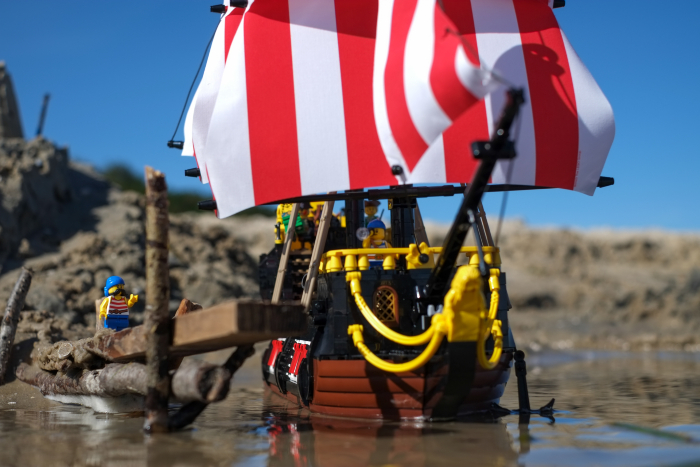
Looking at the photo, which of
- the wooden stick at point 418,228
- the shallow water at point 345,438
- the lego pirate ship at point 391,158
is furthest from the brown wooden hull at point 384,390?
the wooden stick at point 418,228

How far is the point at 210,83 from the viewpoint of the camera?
8680 mm

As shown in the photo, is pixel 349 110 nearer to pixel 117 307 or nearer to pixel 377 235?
pixel 377 235

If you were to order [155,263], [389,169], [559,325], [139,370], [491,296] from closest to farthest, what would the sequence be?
[155,263] < [139,370] < [491,296] < [389,169] < [559,325]

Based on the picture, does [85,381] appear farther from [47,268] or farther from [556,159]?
[47,268]

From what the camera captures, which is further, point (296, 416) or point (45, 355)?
point (45, 355)

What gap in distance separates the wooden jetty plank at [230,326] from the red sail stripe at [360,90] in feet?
6.74

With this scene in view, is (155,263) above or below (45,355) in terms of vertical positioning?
above

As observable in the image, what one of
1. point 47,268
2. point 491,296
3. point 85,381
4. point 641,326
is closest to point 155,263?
point 85,381

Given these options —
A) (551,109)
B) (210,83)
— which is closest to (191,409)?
(210,83)

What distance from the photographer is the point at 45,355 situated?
8461 millimetres

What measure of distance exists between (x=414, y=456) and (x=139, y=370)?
2.59 m

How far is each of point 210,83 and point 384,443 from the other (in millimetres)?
5048

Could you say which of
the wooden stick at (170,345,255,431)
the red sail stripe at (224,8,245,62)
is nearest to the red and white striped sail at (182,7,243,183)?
the red sail stripe at (224,8,245,62)

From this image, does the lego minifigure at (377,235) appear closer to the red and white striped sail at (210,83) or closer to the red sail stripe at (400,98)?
the red sail stripe at (400,98)
